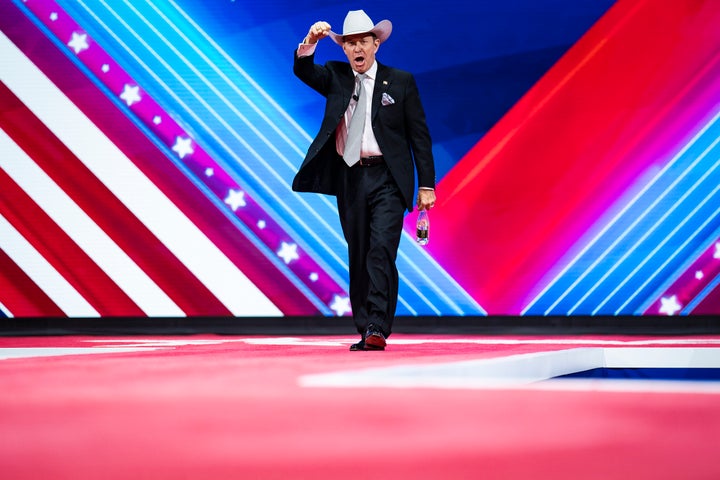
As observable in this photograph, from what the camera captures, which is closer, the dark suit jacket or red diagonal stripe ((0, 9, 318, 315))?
the dark suit jacket

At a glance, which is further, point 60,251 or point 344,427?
point 60,251

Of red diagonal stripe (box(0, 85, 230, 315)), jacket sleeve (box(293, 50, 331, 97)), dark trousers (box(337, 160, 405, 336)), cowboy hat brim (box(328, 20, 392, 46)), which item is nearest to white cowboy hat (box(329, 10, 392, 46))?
cowboy hat brim (box(328, 20, 392, 46))

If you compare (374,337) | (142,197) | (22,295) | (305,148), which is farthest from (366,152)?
(22,295)

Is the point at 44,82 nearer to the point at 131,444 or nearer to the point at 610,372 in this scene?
the point at 610,372

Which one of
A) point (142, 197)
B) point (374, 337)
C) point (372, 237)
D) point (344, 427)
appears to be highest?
point (142, 197)

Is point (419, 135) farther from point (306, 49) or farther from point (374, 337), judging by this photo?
point (374, 337)

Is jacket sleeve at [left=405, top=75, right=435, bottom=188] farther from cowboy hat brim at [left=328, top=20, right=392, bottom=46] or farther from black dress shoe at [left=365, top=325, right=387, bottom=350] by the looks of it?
black dress shoe at [left=365, top=325, right=387, bottom=350]

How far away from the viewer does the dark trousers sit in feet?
11.4

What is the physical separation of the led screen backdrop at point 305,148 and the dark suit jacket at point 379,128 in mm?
1752

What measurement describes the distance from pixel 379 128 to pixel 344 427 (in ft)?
7.74

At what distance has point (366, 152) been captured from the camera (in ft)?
11.8

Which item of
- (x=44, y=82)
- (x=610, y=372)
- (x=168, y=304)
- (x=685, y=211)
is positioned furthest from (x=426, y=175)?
(x=44, y=82)

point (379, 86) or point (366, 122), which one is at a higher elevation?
point (379, 86)

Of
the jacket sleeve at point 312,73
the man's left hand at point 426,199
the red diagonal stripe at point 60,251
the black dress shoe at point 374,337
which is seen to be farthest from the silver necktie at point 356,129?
the red diagonal stripe at point 60,251
